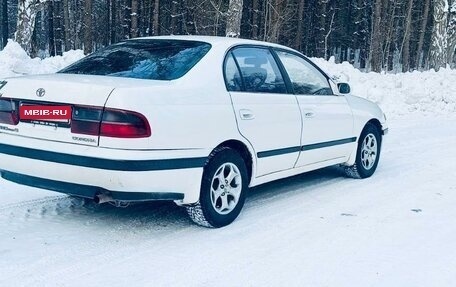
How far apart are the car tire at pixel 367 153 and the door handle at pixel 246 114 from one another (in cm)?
222

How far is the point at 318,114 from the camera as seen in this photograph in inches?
222

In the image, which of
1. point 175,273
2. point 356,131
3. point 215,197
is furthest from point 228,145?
point 356,131

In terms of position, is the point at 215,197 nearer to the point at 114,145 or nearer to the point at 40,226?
the point at 114,145

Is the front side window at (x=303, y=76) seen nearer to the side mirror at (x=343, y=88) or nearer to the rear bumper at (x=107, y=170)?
the side mirror at (x=343, y=88)

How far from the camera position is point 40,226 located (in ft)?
14.6

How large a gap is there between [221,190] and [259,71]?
1.26 m

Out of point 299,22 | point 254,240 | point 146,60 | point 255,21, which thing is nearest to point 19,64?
point 146,60

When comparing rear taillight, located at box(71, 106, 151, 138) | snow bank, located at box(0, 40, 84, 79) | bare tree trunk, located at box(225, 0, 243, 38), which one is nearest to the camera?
rear taillight, located at box(71, 106, 151, 138)

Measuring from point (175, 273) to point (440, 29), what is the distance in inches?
800

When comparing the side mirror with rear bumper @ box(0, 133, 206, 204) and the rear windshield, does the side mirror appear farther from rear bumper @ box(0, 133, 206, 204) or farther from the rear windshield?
rear bumper @ box(0, 133, 206, 204)

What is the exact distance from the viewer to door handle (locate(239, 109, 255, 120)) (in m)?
4.63

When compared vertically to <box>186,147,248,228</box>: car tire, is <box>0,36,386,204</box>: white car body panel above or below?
above

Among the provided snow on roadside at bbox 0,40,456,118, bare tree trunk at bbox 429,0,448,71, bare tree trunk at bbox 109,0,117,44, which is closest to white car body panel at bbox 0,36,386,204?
snow on roadside at bbox 0,40,456,118

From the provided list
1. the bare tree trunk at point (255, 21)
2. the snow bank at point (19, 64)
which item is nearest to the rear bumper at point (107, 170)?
the snow bank at point (19, 64)
